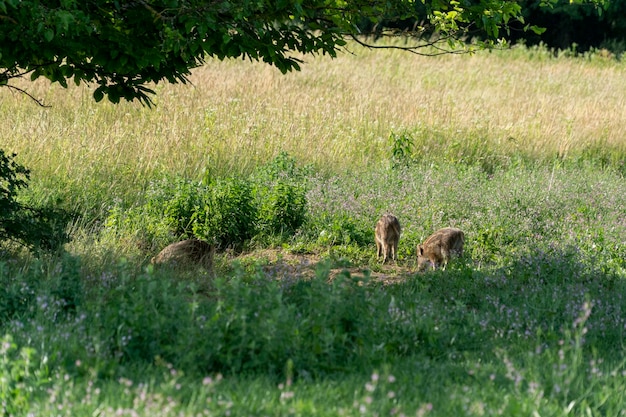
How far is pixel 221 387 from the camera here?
4.46 m

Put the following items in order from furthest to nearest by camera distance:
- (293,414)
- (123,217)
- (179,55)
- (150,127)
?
(150,127), (123,217), (179,55), (293,414)

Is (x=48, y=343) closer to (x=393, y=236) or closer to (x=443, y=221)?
(x=393, y=236)

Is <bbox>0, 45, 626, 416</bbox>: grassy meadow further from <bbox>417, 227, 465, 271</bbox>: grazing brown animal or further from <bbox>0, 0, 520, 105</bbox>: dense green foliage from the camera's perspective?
<bbox>0, 0, 520, 105</bbox>: dense green foliage

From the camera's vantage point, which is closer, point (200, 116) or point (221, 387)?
point (221, 387)

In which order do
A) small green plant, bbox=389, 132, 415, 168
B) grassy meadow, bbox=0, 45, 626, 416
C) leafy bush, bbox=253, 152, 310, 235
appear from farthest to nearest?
1. small green plant, bbox=389, 132, 415, 168
2. leafy bush, bbox=253, 152, 310, 235
3. grassy meadow, bbox=0, 45, 626, 416

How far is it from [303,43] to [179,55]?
100 cm

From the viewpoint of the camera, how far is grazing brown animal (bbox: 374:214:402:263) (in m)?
8.39

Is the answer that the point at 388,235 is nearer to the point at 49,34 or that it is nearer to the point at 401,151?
the point at 49,34

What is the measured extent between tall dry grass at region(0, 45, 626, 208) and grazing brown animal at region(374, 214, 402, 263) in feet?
11.4

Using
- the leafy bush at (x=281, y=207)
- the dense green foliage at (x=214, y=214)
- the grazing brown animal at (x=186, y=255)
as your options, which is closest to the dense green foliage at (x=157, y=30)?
the grazing brown animal at (x=186, y=255)

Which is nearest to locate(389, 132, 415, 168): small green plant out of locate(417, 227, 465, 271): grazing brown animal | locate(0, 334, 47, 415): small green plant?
locate(417, 227, 465, 271): grazing brown animal

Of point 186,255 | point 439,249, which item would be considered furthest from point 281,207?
point 439,249

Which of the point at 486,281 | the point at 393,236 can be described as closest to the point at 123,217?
the point at 393,236

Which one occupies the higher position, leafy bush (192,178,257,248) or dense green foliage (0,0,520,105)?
dense green foliage (0,0,520,105)
